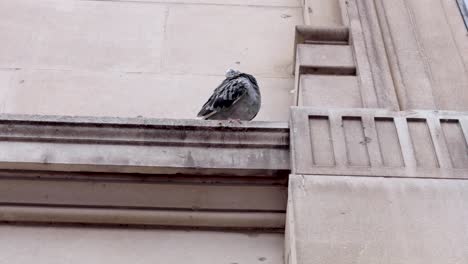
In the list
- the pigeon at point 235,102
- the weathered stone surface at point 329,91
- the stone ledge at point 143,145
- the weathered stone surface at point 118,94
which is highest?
the weathered stone surface at point 118,94

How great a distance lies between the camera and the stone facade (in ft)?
9.74

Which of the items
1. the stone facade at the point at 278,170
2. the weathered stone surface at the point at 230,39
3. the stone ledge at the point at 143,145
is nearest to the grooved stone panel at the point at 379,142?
the stone facade at the point at 278,170

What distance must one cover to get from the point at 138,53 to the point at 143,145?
4.55 feet

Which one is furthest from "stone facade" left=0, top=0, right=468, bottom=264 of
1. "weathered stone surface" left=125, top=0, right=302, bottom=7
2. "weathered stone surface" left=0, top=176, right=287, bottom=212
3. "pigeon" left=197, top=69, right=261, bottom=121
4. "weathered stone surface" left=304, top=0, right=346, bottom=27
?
"weathered stone surface" left=125, top=0, right=302, bottom=7

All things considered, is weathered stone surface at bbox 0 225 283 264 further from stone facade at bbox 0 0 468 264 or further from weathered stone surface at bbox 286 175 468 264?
weathered stone surface at bbox 286 175 468 264

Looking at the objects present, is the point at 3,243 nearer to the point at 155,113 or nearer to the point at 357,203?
the point at 155,113

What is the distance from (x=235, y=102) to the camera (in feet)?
11.4

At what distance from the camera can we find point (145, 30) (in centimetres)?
470

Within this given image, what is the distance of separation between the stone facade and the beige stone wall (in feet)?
0.15

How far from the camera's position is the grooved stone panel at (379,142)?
3.11m

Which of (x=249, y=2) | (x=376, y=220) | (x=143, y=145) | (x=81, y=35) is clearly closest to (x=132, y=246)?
(x=143, y=145)

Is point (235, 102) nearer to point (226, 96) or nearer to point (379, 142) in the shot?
point (226, 96)

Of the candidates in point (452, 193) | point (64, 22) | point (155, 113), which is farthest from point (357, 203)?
point (64, 22)

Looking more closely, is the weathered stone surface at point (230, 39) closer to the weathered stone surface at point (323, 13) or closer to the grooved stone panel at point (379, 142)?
the weathered stone surface at point (323, 13)
